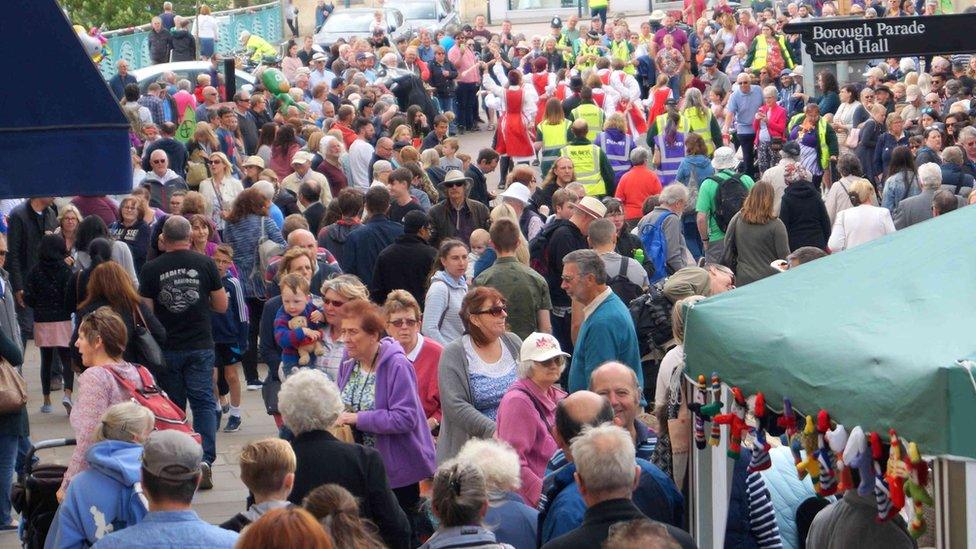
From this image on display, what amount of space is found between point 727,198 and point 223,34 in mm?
27589

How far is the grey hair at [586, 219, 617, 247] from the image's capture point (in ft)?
35.2

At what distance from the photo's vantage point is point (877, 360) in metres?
5.19

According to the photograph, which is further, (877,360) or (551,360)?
(551,360)

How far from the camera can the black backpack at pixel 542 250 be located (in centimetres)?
1183

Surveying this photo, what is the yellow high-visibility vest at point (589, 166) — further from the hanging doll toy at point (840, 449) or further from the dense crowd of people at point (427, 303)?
the hanging doll toy at point (840, 449)

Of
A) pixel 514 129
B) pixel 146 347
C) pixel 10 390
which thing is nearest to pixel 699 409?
pixel 146 347

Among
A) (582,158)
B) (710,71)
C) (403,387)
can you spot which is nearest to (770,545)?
(403,387)

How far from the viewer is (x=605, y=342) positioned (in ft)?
28.1

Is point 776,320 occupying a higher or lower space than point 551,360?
higher

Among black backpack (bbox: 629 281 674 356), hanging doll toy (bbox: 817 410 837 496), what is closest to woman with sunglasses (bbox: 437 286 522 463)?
black backpack (bbox: 629 281 674 356)

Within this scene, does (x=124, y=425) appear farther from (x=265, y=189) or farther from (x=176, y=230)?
(x=265, y=189)

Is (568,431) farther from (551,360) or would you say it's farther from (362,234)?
(362,234)

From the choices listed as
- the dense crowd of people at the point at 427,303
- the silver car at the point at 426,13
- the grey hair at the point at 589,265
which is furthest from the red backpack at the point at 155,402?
the silver car at the point at 426,13

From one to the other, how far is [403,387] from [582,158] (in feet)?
30.2
